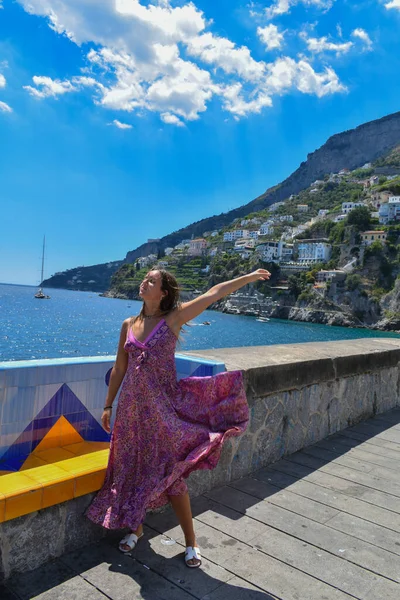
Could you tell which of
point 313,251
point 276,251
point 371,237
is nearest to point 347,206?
point 313,251

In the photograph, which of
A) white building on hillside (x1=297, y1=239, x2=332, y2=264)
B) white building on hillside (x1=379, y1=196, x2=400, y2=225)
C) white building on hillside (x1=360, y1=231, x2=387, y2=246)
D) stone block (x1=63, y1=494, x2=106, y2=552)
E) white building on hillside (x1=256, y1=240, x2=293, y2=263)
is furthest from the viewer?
white building on hillside (x1=256, y1=240, x2=293, y2=263)

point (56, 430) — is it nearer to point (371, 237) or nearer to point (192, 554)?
point (192, 554)

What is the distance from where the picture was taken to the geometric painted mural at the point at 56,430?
2584mm

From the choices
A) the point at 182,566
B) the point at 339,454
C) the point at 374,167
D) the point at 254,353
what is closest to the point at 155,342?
the point at 182,566

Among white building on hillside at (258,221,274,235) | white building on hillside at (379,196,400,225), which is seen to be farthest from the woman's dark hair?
white building on hillside at (258,221,274,235)

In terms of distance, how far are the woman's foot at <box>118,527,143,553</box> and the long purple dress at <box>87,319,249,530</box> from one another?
0.12 metres

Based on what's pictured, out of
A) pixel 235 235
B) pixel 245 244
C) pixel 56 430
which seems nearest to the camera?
pixel 56 430

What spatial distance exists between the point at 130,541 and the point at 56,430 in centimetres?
81

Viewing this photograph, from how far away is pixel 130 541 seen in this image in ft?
7.88

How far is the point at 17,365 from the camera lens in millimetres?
2602

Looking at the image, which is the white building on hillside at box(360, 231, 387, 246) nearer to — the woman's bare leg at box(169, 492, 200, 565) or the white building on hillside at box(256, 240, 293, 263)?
the white building on hillside at box(256, 240, 293, 263)

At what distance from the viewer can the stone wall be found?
7.36 feet

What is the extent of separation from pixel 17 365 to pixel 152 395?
85cm

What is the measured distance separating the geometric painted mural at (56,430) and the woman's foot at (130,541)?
26.9 inches
